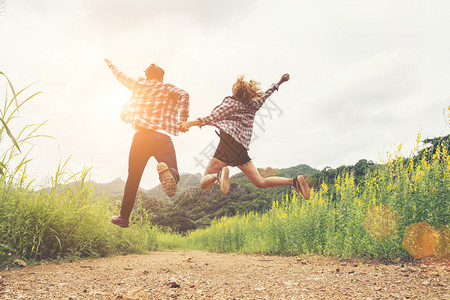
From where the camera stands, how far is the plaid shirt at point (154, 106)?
414cm

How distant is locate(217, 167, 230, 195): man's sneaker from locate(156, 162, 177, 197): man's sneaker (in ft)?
1.85

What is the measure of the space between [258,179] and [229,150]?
0.65 m

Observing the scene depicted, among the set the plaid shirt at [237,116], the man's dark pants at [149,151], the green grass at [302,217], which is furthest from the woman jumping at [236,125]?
the green grass at [302,217]

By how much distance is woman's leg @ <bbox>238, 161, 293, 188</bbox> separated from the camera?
421cm

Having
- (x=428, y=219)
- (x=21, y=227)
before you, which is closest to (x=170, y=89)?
(x=21, y=227)

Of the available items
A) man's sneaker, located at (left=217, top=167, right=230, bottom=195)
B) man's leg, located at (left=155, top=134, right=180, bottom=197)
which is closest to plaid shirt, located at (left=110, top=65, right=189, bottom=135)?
man's leg, located at (left=155, top=134, right=180, bottom=197)

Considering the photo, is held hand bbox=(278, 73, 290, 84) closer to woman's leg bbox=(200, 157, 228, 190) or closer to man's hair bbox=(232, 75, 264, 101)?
man's hair bbox=(232, 75, 264, 101)

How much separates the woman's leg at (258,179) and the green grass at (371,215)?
2.34 meters

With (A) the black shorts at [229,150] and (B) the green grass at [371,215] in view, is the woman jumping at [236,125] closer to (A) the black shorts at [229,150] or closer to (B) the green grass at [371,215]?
(A) the black shorts at [229,150]

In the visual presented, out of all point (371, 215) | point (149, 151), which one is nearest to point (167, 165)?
point (149, 151)

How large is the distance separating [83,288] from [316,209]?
5.53 metres

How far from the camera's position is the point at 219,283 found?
11.9 ft

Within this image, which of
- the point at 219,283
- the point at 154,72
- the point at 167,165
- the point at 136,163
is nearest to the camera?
the point at 219,283

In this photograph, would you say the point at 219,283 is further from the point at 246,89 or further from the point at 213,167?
the point at 246,89
